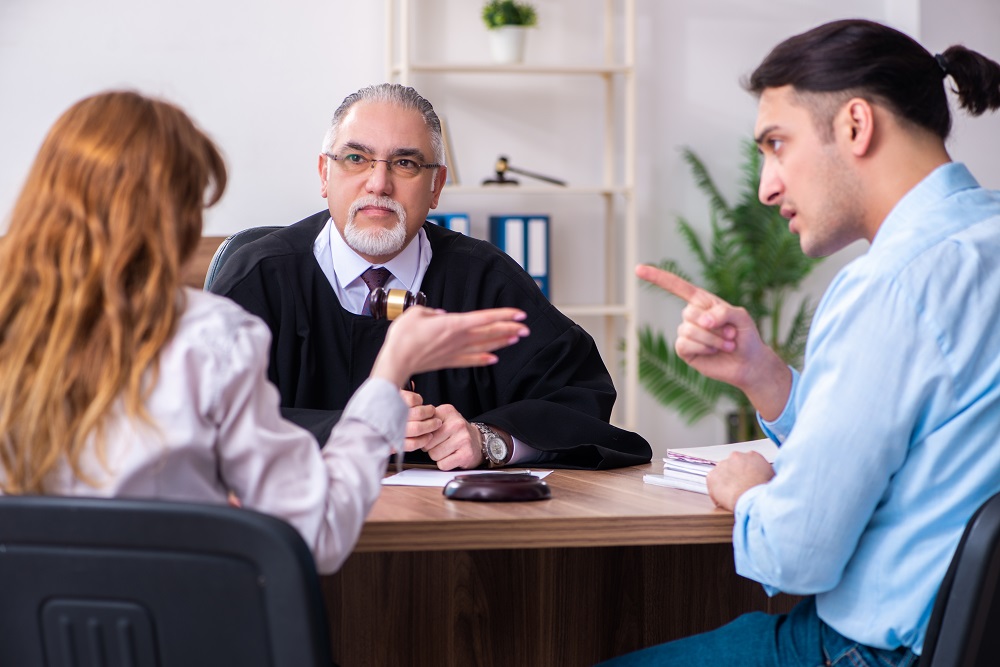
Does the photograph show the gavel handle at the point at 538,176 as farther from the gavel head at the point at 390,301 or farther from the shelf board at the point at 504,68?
the gavel head at the point at 390,301

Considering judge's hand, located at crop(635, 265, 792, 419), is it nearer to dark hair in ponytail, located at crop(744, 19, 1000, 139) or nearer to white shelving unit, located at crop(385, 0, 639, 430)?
dark hair in ponytail, located at crop(744, 19, 1000, 139)

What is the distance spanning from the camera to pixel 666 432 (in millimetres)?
5586

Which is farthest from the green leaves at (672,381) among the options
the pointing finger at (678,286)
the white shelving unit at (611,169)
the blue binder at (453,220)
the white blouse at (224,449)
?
the white blouse at (224,449)

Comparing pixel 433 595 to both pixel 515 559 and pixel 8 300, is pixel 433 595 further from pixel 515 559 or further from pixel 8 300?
pixel 8 300

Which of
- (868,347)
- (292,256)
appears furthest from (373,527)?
(292,256)

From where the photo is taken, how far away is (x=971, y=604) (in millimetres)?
1238

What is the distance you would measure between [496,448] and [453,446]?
0.33 ft

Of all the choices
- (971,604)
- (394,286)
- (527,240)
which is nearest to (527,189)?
(527,240)

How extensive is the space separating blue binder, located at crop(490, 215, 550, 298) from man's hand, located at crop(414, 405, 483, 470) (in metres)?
3.06

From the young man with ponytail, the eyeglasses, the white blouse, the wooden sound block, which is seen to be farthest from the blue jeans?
the eyeglasses

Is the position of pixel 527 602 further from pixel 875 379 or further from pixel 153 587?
pixel 153 587

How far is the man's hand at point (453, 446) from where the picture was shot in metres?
1.97

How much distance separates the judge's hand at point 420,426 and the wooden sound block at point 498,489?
25cm

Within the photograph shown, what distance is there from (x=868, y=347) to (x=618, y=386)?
423 centimetres
